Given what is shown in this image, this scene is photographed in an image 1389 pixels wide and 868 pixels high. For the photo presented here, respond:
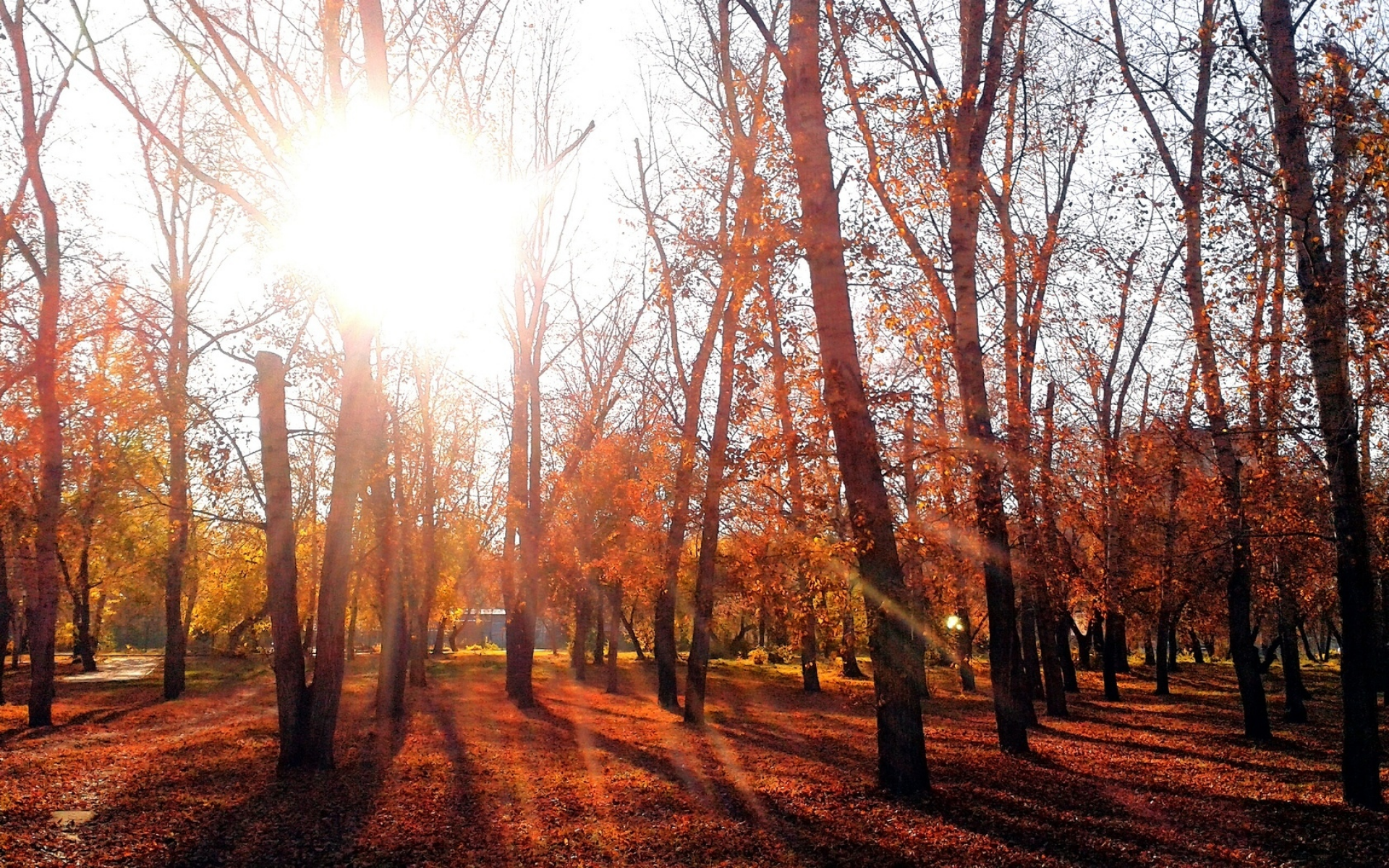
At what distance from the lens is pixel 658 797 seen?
384 inches

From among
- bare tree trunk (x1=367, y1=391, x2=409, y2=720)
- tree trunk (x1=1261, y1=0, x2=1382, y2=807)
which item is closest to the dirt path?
bare tree trunk (x1=367, y1=391, x2=409, y2=720)

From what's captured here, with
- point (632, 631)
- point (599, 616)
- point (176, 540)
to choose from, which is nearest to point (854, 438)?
point (176, 540)

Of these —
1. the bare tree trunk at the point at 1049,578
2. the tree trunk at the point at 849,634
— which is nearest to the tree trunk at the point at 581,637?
the tree trunk at the point at 849,634

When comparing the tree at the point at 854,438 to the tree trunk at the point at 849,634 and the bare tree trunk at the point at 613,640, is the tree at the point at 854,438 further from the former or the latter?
the bare tree trunk at the point at 613,640

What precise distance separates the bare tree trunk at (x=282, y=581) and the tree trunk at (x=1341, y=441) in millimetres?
11190

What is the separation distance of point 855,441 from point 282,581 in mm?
7026

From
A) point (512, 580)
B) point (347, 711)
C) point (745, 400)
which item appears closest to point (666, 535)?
point (512, 580)

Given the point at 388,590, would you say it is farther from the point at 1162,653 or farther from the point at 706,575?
the point at 1162,653

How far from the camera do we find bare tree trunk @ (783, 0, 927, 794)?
9023 mm

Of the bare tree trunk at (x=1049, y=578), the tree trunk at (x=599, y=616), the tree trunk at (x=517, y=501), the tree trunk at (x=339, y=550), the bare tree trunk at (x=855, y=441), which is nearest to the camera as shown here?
the bare tree trunk at (x=855, y=441)

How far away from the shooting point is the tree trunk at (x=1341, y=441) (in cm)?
Answer: 878

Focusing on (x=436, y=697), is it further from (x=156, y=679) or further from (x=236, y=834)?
(x=236, y=834)

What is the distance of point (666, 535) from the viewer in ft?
69.3

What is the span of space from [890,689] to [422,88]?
9.89 m
